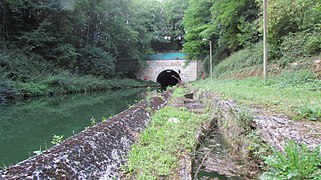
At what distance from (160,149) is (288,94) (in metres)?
3.59

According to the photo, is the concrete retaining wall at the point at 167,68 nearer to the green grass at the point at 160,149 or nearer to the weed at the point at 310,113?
the green grass at the point at 160,149

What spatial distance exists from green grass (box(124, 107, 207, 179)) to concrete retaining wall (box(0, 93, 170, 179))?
17 centimetres

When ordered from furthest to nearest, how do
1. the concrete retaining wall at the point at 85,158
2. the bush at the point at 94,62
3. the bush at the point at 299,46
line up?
the bush at the point at 94,62
the bush at the point at 299,46
the concrete retaining wall at the point at 85,158

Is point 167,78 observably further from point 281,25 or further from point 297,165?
point 297,165

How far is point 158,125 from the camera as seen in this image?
4.37 m

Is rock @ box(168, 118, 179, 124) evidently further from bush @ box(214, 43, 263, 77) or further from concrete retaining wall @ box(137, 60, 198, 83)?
concrete retaining wall @ box(137, 60, 198, 83)

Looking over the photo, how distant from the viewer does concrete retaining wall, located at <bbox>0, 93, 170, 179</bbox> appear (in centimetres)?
193

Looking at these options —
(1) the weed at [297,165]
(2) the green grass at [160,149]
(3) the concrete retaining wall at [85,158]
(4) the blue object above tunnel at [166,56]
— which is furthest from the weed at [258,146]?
(4) the blue object above tunnel at [166,56]

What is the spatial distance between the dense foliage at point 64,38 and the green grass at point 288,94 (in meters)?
12.8

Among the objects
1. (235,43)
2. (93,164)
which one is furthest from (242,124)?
(235,43)

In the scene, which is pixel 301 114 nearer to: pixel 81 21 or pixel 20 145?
pixel 20 145

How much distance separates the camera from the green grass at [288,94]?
9.61 feet

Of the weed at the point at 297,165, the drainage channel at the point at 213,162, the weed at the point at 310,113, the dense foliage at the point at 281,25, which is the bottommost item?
the drainage channel at the point at 213,162

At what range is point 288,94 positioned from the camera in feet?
16.4
